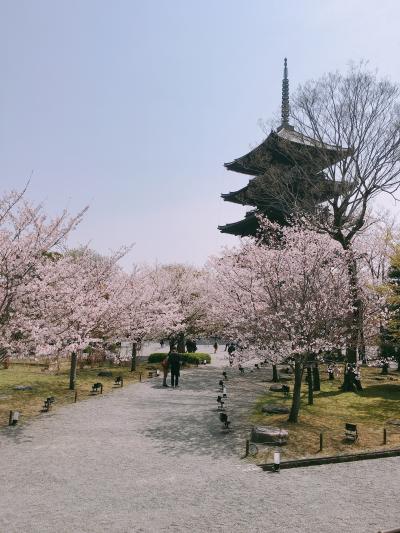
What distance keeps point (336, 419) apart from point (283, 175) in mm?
16021

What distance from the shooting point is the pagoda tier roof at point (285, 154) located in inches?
916

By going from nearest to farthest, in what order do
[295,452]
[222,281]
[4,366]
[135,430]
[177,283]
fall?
[295,452]
[135,430]
[222,281]
[4,366]
[177,283]

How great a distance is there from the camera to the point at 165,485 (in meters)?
9.14

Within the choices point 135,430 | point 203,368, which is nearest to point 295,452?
point 135,430

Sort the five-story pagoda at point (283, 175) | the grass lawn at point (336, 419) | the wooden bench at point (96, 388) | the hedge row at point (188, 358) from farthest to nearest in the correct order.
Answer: the hedge row at point (188, 358)
the five-story pagoda at point (283, 175)
the wooden bench at point (96, 388)
the grass lawn at point (336, 419)

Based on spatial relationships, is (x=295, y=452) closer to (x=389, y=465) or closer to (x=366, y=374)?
(x=389, y=465)

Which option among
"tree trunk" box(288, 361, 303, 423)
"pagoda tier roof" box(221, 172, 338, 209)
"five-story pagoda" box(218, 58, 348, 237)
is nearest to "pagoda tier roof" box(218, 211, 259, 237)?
"five-story pagoda" box(218, 58, 348, 237)

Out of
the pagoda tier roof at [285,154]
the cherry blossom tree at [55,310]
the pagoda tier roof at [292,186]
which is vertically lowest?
the cherry blossom tree at [55,310]

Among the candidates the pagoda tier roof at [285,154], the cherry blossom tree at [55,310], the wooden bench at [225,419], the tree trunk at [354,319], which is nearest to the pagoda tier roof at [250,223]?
the pagoda tier roof at [285,154]

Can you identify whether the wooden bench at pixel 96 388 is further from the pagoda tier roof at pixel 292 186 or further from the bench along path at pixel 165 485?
the pagoda tier roof at pixel 292 186

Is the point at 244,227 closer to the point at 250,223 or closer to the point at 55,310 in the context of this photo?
the point at 250,223

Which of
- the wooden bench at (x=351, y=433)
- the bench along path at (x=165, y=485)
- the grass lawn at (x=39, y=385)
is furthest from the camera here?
the grass lawn at (x=39, y=385)

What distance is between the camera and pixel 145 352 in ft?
148

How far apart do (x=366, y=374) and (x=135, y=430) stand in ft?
67.6
